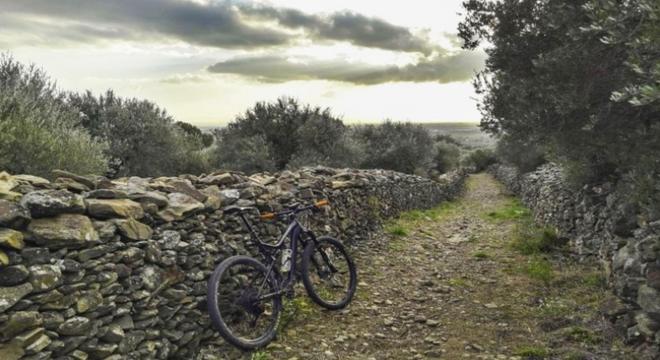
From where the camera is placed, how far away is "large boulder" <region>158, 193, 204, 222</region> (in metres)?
5.50

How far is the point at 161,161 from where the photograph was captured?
1847 centimetres

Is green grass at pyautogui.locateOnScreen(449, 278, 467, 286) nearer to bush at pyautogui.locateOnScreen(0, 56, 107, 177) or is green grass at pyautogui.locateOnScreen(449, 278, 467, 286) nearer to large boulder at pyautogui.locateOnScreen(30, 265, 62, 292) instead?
large boulder at pyautogui.locateOnScreen(30, 265, 62, 292)

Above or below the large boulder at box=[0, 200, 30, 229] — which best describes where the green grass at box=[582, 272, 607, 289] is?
below

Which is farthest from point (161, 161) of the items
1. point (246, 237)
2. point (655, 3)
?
point (655, 3)

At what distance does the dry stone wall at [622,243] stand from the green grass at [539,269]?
2.96 feet

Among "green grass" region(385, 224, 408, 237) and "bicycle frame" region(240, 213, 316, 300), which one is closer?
"bicycle frame" region(240, 213, 316, 300)

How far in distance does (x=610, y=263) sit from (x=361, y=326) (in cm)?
454

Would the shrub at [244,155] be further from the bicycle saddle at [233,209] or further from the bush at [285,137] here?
the bicycle saddle at [233,209]

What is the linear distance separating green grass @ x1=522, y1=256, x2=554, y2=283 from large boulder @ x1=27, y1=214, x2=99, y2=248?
25.1ft

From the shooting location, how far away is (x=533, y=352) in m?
5.60

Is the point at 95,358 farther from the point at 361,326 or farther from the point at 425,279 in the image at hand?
the point at 425,279

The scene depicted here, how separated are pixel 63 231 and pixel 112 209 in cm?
66

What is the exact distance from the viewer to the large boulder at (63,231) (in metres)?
4.03

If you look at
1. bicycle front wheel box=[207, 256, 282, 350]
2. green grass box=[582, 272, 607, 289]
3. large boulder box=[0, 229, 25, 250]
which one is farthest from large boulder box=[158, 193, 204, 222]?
green grass box=[582, 272, 607, 289]
